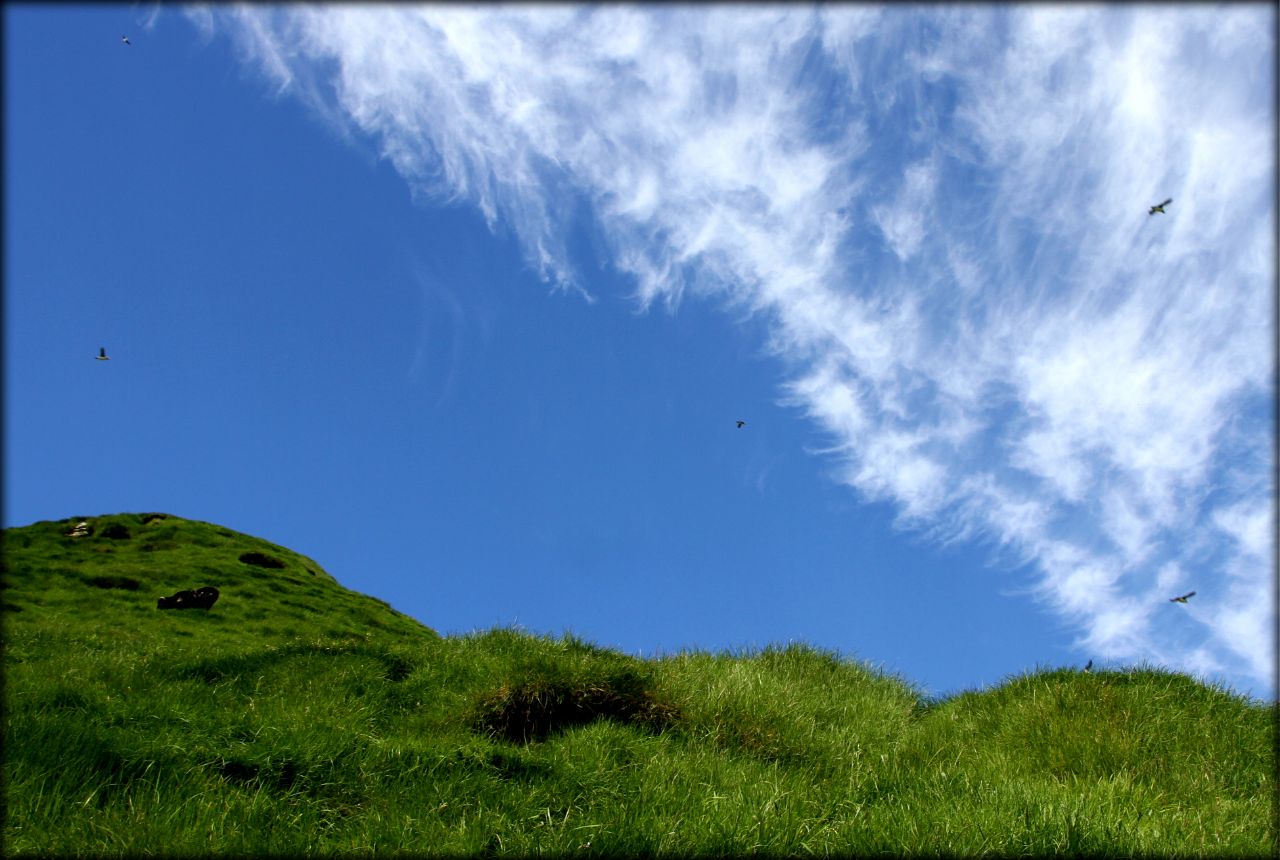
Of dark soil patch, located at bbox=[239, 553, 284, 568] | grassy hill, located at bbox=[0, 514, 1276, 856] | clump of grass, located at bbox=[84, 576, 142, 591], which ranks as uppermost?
dark soil patch, located at bbox=[239, 553, 284, 568]

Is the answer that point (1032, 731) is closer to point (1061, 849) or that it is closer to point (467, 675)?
point (1061, 849)

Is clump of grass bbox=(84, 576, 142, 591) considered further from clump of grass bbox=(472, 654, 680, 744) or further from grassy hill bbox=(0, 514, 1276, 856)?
clump of grass bbox=(472, 654, 680, 744)

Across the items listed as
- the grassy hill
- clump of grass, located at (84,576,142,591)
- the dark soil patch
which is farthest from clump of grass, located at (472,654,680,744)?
the dark soil patch

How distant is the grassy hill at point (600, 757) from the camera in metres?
6.55

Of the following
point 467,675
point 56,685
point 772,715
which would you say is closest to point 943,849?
point 772,715

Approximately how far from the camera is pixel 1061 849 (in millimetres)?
6266

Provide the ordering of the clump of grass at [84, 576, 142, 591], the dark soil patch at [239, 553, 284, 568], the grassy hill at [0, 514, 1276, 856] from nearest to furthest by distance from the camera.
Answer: the grassy hill at [0, 514, 1276, 856] < the clump of grass at [84, 576, 142, 591] < the dark soil patch at [239, 553, 284, 568]

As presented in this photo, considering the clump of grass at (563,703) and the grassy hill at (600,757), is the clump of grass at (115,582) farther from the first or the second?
the clump of grass at (563,703)

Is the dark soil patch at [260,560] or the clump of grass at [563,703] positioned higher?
the dark soil patch at [260,560]

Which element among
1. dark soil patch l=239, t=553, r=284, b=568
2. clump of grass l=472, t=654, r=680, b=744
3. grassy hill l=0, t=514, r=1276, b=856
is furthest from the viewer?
dark soil patch l=239, t=553, r=284, b=568

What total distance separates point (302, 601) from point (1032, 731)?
43.0 metres

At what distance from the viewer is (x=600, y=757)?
8586 millimetres

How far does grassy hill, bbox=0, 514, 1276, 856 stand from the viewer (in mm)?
6547

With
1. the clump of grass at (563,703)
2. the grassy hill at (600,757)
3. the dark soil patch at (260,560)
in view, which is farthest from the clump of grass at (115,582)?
the clump of grass at (563,703)
